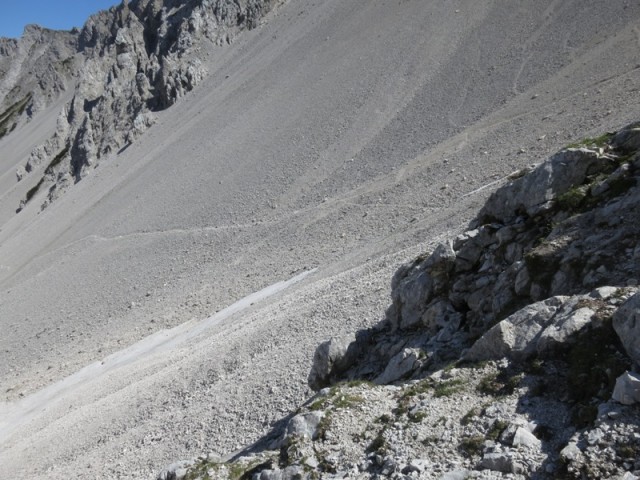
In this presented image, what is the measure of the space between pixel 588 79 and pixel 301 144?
2280cm

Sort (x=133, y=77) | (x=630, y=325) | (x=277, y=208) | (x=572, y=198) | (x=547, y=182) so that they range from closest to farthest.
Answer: (x=630, y=325), (x=572, y=198), (x=547, y=182), (x=277, y=208), (x=133, y=77)

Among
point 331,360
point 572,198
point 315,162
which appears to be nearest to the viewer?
point 572,198

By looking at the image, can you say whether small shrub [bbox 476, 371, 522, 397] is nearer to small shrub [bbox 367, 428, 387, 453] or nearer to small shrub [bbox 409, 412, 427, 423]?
small shrub [bbox 409, 412, 427, 423]

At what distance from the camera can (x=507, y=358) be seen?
329 inches

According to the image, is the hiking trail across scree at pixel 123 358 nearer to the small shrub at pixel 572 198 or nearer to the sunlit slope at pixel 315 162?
the sunlit slope at pixel 315 162

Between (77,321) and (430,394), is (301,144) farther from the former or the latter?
(430,394)

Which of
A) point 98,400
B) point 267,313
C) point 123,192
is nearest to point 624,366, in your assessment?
point 267,313

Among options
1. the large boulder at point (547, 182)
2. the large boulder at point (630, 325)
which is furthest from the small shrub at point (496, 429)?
the large boulder at point (547, 182)

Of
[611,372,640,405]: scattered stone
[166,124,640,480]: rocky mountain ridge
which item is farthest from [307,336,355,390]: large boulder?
[611,372,640,405]: scattered stone

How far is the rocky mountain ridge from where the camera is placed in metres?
6.74

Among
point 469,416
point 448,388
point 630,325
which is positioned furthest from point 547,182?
point 469,416

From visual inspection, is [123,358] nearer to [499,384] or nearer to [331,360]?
[331,360]

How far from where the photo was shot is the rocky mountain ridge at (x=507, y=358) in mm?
6742

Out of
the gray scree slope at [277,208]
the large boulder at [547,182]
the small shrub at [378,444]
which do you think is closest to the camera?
the small shrub at [378,444]
